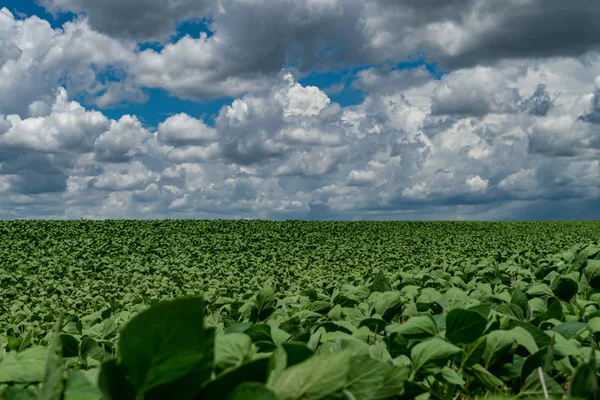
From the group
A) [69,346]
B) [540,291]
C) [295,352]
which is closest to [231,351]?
[295,352]

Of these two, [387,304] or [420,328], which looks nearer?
[420,328]

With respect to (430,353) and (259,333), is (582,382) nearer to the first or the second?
(430,353)

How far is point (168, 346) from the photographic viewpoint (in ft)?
2.45

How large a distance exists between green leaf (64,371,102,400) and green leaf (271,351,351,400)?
0.95 feet

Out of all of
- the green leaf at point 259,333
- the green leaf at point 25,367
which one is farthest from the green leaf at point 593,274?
the green leaf at point 25,367

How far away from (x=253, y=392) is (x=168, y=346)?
0.43 feet

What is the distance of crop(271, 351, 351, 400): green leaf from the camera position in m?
0.77

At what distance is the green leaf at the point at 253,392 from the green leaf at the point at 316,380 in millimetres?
66

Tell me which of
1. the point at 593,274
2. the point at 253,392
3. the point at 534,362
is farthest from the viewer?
the point at 593,274

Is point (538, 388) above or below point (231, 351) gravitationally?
below

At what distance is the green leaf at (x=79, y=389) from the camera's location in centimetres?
85

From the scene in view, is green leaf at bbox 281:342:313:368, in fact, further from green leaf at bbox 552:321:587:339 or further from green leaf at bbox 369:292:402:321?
green leaf at bbox 369:292:402:321

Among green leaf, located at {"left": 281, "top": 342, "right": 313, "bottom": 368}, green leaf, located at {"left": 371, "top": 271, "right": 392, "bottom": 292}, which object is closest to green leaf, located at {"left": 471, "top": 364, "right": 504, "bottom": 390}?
green leaf, located at {"left": 281, "top": 342, "right": 313, "bottom": 368}

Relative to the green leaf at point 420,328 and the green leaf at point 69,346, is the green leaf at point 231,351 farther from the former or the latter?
the green leaf at point 69,346
